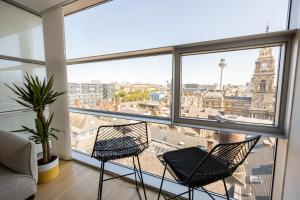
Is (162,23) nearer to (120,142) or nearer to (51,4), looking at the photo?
(120,142)

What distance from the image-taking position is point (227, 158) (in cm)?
98

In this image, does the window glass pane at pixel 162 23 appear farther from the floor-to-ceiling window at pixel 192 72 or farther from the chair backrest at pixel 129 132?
the chair backrest at pixel 129 132

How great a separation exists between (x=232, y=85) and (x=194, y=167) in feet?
2.77

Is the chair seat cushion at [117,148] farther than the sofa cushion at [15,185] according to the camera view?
Yes

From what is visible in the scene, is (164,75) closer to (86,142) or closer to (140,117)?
(140,117)

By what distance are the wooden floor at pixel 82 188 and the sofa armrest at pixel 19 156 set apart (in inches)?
Result: 17.9

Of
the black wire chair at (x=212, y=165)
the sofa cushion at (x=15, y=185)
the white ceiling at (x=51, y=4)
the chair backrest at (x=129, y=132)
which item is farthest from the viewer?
the white ceiling at (x=51, y=4)

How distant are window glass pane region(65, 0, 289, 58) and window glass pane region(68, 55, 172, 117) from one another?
0.68ft

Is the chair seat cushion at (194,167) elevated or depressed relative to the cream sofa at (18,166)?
elevated

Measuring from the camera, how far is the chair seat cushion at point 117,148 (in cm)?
129

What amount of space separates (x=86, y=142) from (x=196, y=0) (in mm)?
2490

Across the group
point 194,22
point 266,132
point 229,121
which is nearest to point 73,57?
point 194,22

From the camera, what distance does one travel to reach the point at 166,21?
164 centimetres

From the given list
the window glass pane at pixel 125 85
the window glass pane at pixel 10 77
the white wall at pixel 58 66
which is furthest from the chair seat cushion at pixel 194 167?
the window glass pane at pixel 10 77
